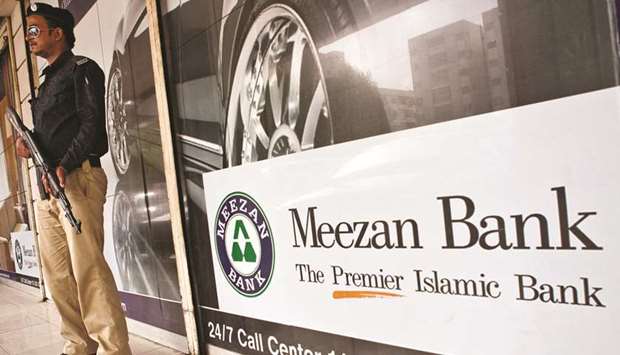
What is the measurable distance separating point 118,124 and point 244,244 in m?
1.27

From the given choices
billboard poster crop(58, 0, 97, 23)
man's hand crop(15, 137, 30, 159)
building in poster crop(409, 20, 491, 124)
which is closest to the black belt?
man's hand crop(15, 137, 30, 159)

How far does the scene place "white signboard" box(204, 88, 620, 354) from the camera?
3.01 ft

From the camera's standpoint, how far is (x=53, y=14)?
219 cm

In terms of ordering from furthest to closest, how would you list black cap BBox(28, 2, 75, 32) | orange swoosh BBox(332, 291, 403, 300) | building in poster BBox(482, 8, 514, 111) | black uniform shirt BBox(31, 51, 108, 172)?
black cap BBox(28, 2, 75, 32)
black uniform shirt BBox(31, 51, 108, 172)
orange swoosh BBox(332, 291, 403, 300)
building in poster BBox(482, 8, 514, 111)

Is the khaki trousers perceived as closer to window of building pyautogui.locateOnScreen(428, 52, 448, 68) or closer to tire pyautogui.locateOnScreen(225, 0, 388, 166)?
tire pyautogui.locateOnScreen(225, 0, 388, 166)

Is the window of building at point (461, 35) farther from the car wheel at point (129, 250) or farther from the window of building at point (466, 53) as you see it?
the car wheel at point (129, 250)

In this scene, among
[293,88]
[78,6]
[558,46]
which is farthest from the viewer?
[78,6]

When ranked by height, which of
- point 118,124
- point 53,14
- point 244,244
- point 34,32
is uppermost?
point 53,14

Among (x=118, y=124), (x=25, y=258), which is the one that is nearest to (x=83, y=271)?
(x=118, y=124)

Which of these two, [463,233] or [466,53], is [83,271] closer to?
[463,233]

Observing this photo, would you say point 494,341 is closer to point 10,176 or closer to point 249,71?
point 249,71

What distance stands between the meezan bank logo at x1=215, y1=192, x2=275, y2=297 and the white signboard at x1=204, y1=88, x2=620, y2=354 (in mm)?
49

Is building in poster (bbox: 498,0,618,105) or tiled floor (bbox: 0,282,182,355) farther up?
building in poster (bbox: 498,0,618,105)

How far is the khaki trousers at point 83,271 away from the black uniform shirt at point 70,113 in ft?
0.43
